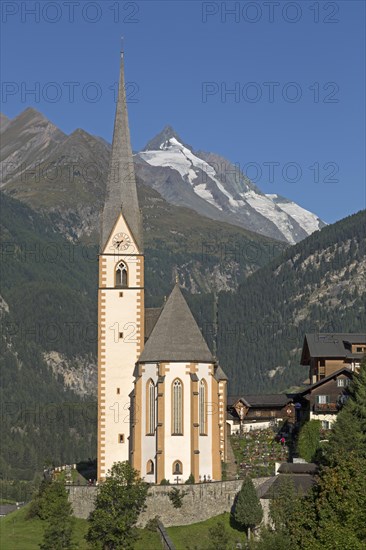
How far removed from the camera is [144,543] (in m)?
104

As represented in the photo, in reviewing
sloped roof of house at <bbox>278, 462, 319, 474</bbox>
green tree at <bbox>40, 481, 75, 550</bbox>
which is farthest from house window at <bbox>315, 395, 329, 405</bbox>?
green tree at <bbox>40, 481, 75, 550</bbox>

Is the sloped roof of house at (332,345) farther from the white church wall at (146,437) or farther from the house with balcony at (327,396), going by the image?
the white church wall at (146,437)

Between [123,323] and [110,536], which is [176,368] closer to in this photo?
[123,323]

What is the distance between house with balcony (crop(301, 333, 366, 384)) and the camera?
136625 millimetres

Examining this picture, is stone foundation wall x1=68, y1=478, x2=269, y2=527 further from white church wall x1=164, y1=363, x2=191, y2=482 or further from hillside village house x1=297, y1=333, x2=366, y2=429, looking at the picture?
hillside village house x1=297, y1=333, x2=366, y2=429

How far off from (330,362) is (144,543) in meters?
40.6

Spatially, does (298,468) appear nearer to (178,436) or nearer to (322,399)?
(178,436)

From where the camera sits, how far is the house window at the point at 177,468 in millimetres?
116981

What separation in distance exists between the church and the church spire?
101mm

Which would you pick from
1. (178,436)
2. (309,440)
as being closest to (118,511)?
(178,436)

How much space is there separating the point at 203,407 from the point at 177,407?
107 inches

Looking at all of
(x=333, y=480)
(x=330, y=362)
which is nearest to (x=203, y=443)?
(x=330, y=362)

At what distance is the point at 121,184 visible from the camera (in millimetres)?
131500

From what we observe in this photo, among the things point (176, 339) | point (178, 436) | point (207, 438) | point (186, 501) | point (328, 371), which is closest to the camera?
point (186, 501)
